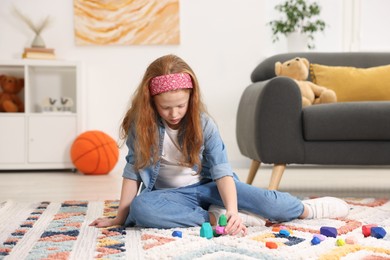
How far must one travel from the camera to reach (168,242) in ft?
4.54

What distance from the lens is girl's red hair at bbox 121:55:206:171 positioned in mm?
1578

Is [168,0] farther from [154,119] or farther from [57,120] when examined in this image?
[154,119]

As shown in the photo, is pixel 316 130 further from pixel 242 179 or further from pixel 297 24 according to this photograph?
pixel 297 24

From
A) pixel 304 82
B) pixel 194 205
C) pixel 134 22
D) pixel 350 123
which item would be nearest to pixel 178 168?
pixel 194 205

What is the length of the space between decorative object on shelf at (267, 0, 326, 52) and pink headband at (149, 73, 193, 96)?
255cm

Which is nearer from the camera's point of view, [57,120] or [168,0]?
[57,120]

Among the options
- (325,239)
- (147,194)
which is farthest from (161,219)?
(325,239)

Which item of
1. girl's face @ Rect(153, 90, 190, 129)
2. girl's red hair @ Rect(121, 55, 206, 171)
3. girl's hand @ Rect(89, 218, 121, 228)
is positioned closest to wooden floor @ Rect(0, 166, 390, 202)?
girl's hand @ Rect(89, 218, 121, 228)

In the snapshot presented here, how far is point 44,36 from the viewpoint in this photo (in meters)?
4.03

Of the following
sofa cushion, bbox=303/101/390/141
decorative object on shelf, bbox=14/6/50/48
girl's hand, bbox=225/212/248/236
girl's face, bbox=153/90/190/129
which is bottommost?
girl's hand, bbox=225/212/248/236

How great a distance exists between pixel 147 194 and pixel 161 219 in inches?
3.2

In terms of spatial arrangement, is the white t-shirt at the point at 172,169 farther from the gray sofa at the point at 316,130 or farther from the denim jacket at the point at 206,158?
the gray sofa at the point at 316,130

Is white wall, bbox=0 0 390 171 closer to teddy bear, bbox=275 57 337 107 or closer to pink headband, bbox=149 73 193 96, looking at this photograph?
teddy bear, bbox=275 57 337 107

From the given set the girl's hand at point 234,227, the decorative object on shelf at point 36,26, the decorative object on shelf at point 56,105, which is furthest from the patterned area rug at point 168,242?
the decorative object on shelf at point 36,26
